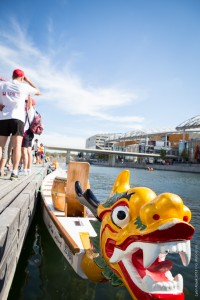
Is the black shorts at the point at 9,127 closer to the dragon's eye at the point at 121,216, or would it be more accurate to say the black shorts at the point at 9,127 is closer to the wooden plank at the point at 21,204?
the wooden plank at the point at 21,204

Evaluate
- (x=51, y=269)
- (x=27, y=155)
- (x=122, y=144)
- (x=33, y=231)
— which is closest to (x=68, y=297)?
(x=51, y=269)

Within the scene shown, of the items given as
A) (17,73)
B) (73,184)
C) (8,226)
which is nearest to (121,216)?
(8,226)

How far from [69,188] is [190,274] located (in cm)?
287

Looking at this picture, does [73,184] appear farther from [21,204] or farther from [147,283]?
[147,283]

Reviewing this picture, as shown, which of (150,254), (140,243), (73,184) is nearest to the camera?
(150,254)

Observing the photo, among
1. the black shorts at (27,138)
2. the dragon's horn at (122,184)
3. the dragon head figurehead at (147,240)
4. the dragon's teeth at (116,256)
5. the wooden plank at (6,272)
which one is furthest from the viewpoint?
the black shorts at (27,138)

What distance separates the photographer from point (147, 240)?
232 cm

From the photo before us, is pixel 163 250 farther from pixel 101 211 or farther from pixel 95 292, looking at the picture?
pixel 95 292

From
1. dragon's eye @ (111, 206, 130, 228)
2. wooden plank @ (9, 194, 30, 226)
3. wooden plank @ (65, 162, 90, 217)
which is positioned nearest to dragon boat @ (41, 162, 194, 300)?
dragon's eye @ (111, 206, 130, 228)

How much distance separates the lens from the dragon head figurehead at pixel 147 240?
2256mm

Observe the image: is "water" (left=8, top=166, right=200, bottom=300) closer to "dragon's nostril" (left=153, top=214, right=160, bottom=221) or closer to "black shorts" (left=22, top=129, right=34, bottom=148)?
"dragon's nostril" (left=153, top=214, right=160, bottom=221)

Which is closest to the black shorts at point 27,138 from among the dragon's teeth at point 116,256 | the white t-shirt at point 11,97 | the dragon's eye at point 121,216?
the white t-shirt at point 11,97

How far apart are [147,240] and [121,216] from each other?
488 mm

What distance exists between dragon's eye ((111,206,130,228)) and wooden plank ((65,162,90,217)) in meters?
2.40
